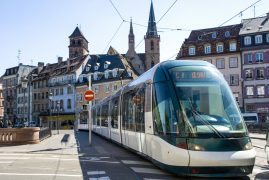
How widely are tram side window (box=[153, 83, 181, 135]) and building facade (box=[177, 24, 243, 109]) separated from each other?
182 ft

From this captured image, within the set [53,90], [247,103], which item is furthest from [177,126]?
[53,90]

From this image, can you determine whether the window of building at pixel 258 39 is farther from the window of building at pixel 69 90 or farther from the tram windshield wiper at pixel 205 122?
the tram windshield wiper at pixel 205 122

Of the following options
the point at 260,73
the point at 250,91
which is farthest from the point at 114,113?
the point at 260,73

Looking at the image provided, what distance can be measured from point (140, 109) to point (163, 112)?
2.81 m

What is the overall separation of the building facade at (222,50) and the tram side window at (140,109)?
52.8 meters

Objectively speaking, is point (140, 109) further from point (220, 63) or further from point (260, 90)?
point (220, 63)

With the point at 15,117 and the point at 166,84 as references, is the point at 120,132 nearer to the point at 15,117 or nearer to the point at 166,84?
the point at 166,84

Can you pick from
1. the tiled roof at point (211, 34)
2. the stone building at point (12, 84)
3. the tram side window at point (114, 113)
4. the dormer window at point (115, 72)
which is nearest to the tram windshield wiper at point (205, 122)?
the tram side window at point (114, 113)

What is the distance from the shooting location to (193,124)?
1082cm

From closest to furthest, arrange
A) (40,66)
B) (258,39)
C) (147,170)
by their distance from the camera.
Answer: (147,170), (258,39), (40,66)

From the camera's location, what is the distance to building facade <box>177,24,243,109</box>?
6712 centimetres

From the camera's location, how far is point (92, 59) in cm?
9131

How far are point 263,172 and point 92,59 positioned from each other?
80.2 metres

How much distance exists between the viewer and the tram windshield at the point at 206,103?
10.8 meters
